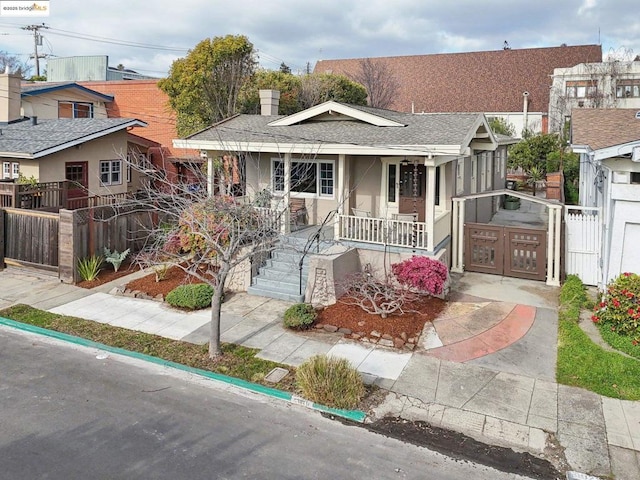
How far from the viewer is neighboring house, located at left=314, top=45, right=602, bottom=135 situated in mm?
43344

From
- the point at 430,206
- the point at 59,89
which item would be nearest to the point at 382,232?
the point at 430,206

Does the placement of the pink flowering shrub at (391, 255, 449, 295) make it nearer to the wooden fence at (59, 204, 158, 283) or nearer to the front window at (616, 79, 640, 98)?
the wooden fence at (59, 204, 158, 283)

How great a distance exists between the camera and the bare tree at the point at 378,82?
153ft

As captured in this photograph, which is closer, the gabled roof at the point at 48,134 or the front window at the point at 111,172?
the gabled roof at the point at 48,134

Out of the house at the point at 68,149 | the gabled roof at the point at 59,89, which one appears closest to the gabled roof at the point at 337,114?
the house at the point at 68,149

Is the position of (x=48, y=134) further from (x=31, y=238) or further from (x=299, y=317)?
(x=299, y=317)

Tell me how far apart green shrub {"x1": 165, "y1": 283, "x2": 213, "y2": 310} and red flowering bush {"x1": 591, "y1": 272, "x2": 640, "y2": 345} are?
27.5ft

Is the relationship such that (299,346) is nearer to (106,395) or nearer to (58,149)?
(106,395)

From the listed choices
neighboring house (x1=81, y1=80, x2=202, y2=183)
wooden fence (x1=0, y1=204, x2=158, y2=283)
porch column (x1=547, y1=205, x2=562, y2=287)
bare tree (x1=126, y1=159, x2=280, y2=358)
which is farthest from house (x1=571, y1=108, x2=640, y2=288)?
neighboring house (x1=81, y1=80, x2=202, y2=183)

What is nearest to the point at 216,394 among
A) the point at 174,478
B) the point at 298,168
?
the point at 174,478

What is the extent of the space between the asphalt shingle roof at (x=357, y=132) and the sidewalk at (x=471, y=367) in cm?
388

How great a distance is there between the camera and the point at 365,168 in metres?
15.0

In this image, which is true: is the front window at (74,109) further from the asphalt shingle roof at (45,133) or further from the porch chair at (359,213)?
the porch chair at (359,213)

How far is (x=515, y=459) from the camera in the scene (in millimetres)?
6355
